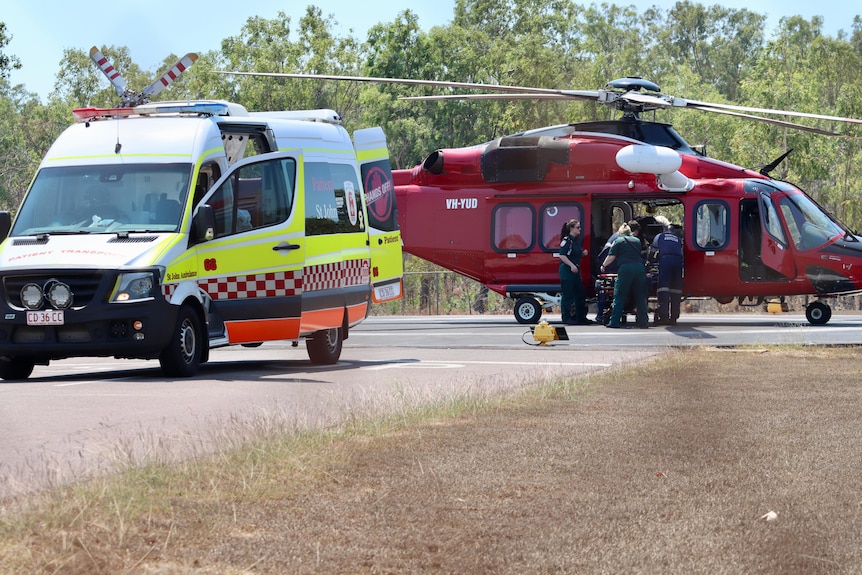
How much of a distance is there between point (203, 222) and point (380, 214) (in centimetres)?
466

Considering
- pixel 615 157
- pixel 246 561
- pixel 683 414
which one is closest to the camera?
pixel 246 561

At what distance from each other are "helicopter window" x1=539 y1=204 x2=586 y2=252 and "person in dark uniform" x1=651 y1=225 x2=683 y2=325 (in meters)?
1.91

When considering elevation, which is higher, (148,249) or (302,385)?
(148,249)

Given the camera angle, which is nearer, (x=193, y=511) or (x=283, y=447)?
(x=193, y=511)

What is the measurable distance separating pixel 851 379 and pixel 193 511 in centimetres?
817

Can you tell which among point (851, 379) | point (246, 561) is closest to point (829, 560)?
point (246, 561)

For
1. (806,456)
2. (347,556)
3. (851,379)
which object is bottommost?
(851,379)

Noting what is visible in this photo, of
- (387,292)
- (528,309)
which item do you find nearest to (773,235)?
(528,309)

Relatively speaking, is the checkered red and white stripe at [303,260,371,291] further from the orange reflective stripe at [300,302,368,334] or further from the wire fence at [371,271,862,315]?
the wire fence at [371,271,862,315]

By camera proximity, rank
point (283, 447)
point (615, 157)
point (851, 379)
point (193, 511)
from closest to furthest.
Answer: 1. point (193, 511)
2. point (283, 447)
3. point (851, 379)
4. point (615, 157)

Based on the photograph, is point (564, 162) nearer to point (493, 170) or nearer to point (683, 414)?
point (493, 170)

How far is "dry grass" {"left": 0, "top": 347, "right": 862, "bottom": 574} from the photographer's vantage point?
17.0 feet

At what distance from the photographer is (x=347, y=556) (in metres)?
5.21

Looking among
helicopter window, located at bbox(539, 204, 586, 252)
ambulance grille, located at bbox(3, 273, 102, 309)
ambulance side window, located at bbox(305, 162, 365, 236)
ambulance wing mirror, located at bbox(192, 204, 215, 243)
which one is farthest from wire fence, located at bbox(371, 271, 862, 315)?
ambulance grille, located at bbox(3, 273, 102, 309)
